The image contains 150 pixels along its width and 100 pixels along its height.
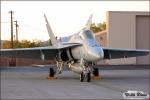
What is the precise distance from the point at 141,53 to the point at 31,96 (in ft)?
44.2

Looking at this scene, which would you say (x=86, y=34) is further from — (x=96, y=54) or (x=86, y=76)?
(x=86, y=76)

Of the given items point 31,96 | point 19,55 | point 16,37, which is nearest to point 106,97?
point 31,96

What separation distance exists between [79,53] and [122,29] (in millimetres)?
33003

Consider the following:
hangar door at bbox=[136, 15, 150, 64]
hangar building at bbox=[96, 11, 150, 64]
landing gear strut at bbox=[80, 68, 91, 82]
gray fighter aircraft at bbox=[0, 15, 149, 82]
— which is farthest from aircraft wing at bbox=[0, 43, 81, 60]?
hangar building at bbox=[96, 11, 150, 64]

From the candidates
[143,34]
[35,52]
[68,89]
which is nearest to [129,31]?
[143,34]

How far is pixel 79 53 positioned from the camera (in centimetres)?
2248

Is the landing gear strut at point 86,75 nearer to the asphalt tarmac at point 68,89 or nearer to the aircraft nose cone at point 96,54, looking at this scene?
the asphalt tarmac at point 68,89

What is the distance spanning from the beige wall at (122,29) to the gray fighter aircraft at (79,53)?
27.3m

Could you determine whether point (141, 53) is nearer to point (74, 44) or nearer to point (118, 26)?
point (74, 44)

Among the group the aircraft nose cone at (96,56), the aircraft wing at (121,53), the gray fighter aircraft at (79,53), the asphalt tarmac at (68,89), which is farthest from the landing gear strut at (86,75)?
the aircraft wing at (121,53)

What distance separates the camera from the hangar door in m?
53.3

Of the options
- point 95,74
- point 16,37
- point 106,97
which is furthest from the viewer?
point 16,37

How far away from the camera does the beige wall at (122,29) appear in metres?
54.0

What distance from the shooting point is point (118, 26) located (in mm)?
54969
